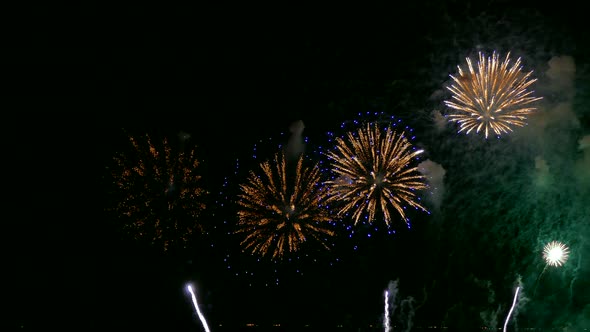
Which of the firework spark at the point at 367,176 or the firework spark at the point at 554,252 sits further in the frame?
the firework spark at the point at 554,252

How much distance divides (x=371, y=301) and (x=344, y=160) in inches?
443

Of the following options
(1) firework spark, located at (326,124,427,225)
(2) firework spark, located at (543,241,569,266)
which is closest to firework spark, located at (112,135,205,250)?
(1) firework spark, located at (326,124,427,225)

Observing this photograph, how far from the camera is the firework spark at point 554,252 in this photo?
21297 millimetres

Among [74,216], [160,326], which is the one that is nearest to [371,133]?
[74,216]

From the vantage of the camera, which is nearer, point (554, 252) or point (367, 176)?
point (367, 176)

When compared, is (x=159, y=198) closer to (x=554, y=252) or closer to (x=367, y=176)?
(x=367, y=176)

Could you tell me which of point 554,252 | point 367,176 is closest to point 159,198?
point 367,176

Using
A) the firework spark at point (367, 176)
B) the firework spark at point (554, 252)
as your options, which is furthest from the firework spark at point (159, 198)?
the firework spark at point (554, 252)

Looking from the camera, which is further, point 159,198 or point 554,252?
point 554,252

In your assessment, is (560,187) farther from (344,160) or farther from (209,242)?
(209,242)

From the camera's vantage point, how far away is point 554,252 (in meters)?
21.6

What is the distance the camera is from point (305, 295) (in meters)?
22.7

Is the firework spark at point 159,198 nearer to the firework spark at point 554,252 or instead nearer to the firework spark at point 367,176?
→ the firework spark at point 367,176

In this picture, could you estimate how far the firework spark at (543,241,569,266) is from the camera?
21297 mm
